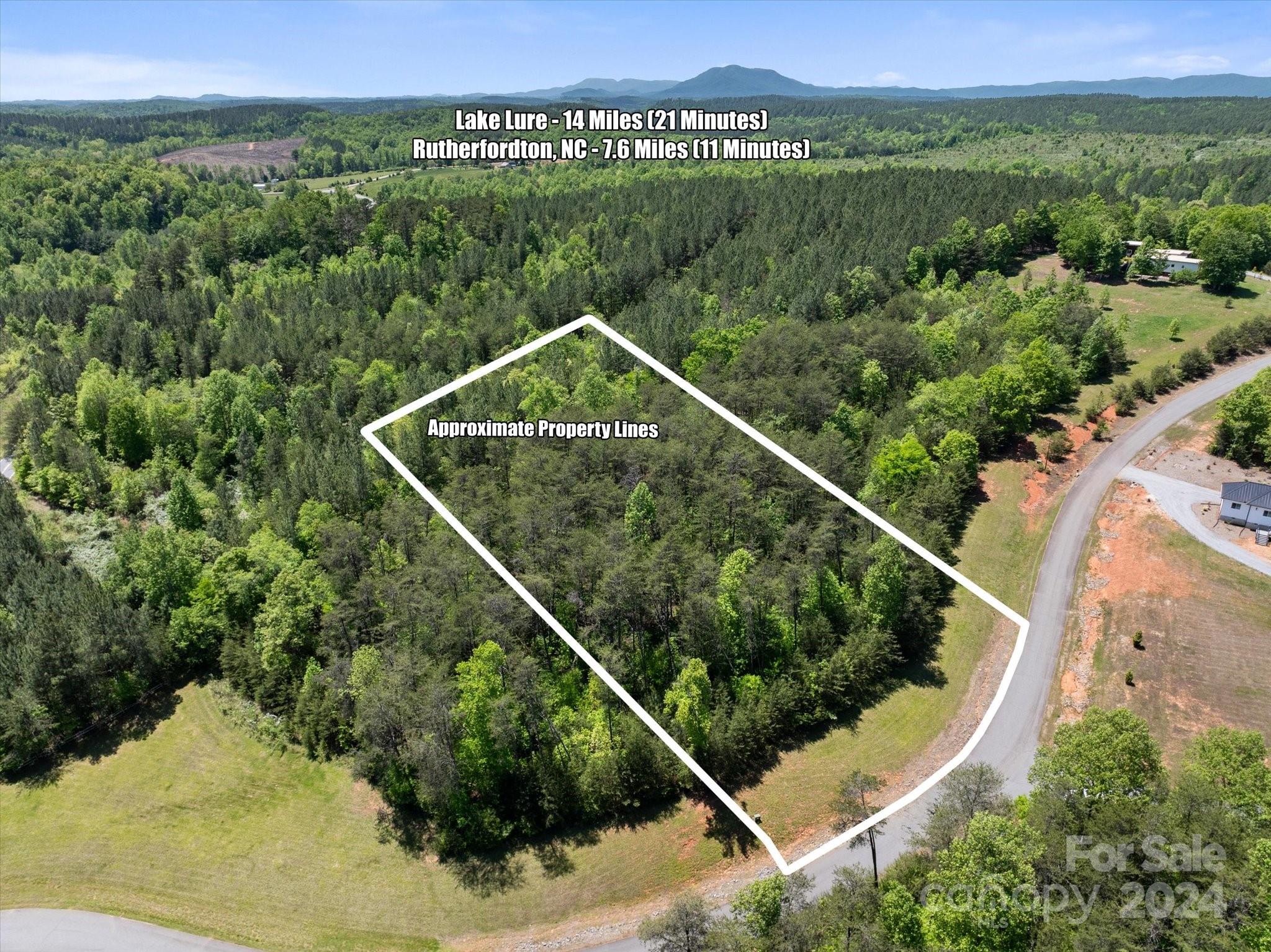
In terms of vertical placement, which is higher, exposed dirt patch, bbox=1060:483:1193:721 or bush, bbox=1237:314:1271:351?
bush, bbox=1237:314:1271:351

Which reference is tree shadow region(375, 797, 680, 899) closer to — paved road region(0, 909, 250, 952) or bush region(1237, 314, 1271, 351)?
paved road region(0, 909, 250, 952)

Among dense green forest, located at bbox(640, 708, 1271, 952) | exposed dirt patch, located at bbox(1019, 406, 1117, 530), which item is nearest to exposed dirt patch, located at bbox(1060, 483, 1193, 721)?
exposed dirt patch, located at bbox(1019, 406, 1117, 530)

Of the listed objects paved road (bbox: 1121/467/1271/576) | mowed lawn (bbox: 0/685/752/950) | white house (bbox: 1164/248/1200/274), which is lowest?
mowed lawn (bbox: 0/685/752/950)

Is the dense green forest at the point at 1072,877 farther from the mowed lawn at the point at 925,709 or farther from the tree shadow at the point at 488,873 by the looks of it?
the tree shadow at the point at 488,873

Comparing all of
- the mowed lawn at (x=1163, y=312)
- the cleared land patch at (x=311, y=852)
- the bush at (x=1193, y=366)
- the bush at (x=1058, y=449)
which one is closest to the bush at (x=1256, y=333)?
the mowed lawn at (x=1163, y=312)

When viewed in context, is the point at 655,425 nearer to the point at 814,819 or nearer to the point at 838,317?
the point at 814,819

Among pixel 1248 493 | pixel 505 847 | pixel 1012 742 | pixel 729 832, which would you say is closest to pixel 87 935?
pixel 505 847

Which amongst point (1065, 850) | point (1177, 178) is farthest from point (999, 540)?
point (1177, 178)
